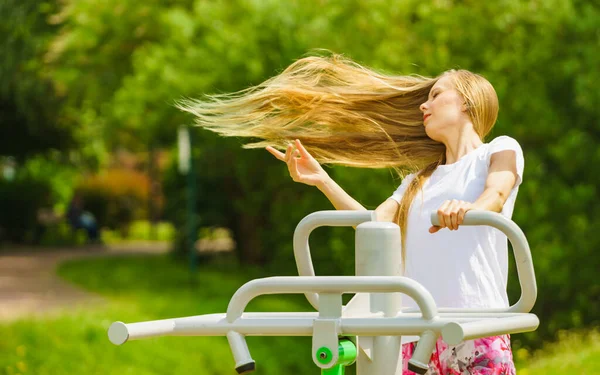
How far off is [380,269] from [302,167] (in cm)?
74

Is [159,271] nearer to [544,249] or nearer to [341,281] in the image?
[544,249]

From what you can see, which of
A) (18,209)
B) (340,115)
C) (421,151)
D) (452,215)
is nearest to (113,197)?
(18,209)

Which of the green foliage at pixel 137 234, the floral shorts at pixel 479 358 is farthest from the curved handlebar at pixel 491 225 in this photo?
the green foliage at pixel 137 234

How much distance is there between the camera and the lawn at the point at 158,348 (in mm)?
7523

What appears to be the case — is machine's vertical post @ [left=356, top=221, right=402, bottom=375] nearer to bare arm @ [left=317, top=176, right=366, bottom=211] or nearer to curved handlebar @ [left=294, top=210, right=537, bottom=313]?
curved handlebar @ [left=294, top=210, right=537, bottom=313]

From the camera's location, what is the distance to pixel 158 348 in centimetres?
830

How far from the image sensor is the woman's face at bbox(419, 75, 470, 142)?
3117 millimetres

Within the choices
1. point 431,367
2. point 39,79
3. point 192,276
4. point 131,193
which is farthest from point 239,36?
point 131,193

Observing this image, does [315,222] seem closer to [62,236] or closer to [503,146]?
[503,146]

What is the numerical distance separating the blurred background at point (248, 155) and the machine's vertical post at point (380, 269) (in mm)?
2164

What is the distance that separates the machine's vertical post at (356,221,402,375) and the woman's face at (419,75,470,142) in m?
0.67

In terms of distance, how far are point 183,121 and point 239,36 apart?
178 cm

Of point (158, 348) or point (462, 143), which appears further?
point (158, 348)

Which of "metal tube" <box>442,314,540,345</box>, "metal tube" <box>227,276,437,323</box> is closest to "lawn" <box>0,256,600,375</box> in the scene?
"metal tube" <box>442,314,540,345</box>
